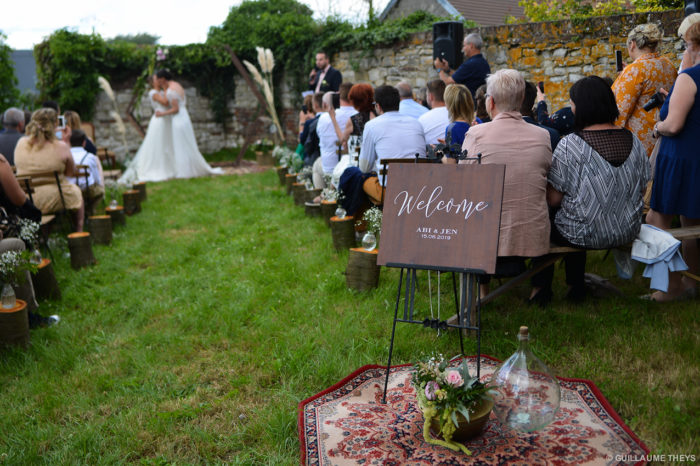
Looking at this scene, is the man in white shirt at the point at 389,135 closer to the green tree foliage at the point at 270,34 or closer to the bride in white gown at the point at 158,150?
the bride in white gown at the point at 158,150

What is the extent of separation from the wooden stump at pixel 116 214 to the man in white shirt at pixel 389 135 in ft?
12.3

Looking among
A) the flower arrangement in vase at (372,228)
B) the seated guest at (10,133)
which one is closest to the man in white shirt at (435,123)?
the flower arrangement in vase at (372,228)

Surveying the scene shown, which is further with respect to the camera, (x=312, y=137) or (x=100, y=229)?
(x=312, y=137)

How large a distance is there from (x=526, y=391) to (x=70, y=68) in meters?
12.6

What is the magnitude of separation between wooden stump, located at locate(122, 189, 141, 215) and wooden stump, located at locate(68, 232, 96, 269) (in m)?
2.38

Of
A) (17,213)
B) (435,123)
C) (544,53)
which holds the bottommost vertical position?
(17,213)

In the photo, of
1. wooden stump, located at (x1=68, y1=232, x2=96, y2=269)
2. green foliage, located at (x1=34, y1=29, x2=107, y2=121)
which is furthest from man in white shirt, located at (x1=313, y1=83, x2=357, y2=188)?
green foliage, located at (x1=34, y1=29, x2=107, y2=121)

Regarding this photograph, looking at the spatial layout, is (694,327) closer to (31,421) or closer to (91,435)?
(91,435)

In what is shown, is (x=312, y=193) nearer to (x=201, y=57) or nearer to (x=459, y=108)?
(x=459, y=108)

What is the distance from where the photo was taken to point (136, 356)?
3.87m

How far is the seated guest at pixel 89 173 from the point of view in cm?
721

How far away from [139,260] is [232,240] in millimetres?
1023

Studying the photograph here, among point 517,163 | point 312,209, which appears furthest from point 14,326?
point 312,209

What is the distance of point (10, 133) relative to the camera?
22.6ft
